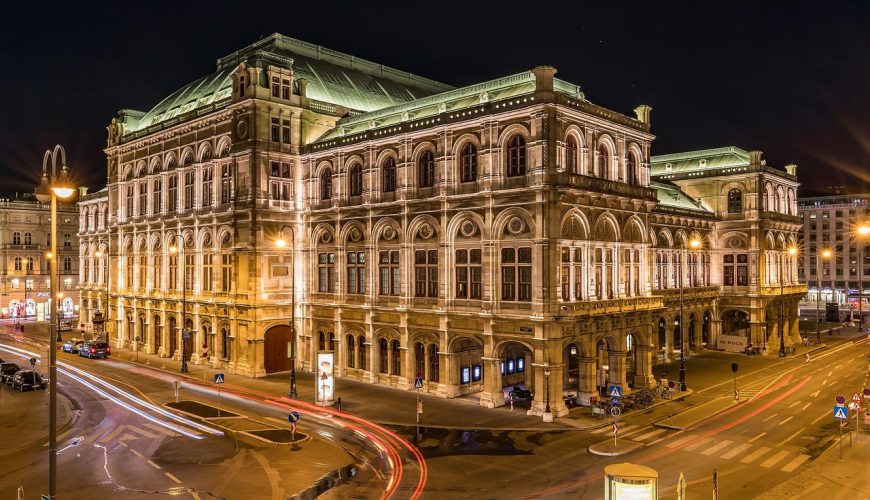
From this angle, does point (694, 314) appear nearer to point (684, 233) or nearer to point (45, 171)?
point (684, 233)

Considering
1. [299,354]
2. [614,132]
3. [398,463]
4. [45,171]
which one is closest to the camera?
[45,171]

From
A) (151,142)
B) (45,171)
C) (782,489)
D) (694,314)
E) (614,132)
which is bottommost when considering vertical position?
(782,489)

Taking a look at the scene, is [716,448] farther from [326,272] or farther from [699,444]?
[326,272]

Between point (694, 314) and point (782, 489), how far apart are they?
147 feet

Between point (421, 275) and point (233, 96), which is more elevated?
point (233, 96)

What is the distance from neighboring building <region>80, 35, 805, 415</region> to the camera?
134ft

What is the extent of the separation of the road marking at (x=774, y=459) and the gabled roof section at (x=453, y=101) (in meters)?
24.1

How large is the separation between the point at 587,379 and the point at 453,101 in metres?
21.9

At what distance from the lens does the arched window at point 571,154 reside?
41016mm

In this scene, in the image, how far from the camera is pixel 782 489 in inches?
998

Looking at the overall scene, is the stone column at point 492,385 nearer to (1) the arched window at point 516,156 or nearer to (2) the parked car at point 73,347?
(1) the arched window at point 516,156

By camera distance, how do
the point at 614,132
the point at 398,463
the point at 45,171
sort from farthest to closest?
the point at 614,132
the point at 398,463
the point at 45,171

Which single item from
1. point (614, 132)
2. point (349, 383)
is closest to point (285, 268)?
point (349, 383)

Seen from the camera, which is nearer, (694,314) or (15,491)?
(15,491)
